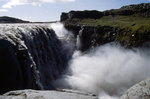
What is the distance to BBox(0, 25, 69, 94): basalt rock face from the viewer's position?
64.9 feet

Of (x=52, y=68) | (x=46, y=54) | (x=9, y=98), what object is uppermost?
(x=9, y=98)

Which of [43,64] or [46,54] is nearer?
[43,64]

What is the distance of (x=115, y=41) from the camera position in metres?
52.3

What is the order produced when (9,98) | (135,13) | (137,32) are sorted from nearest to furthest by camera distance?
(9,98), (137,32), (135,13)

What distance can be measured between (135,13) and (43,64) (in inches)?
3899

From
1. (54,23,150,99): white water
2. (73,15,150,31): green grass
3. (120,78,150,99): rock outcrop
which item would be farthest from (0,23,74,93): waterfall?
(73,15,150,31): green grass

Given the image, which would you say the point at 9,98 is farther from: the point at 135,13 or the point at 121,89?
the point at 135,13

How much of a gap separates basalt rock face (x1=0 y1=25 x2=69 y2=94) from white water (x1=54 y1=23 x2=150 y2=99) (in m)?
3.66

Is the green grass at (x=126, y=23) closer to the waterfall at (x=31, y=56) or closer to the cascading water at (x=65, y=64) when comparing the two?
the cascading water at (x=65, y=64)

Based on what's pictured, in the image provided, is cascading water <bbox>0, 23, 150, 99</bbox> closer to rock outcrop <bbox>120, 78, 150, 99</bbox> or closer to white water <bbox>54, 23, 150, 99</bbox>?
white water <bbox>54, 23, 150, 99</bbox>

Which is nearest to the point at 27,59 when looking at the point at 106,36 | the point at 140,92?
the point at 140,92

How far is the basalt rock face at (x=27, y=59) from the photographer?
19.8 m

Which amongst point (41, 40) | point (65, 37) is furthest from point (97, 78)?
point (65, 37)

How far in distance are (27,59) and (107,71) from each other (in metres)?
23.2
